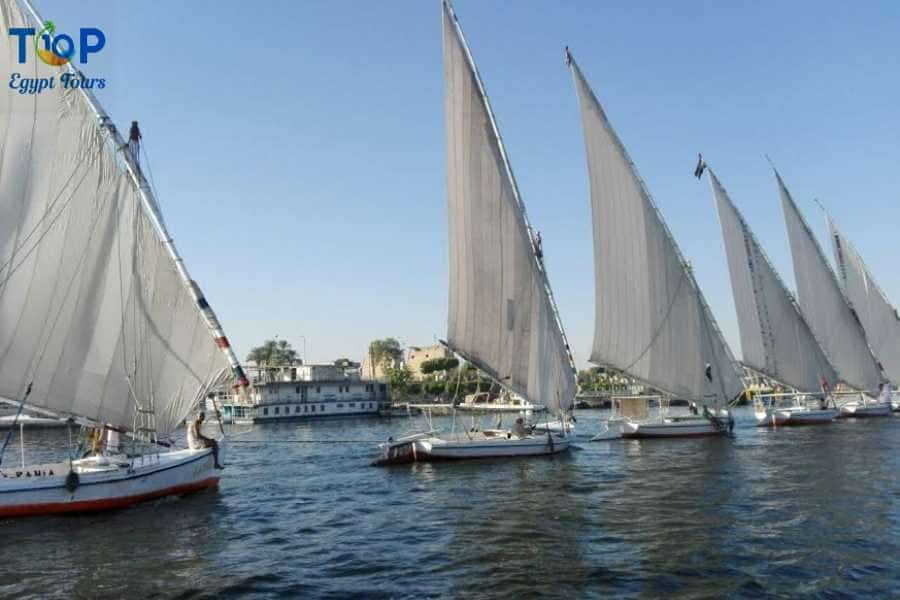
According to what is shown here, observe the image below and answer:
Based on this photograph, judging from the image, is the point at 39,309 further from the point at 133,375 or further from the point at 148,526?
the point at 148,526

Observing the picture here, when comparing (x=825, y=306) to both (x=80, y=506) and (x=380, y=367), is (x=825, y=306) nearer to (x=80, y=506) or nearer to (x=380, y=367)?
(x=80, y=506)

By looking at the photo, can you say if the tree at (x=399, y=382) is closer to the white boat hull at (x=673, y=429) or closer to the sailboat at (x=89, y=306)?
the white boat hull at (x=673, y=429)

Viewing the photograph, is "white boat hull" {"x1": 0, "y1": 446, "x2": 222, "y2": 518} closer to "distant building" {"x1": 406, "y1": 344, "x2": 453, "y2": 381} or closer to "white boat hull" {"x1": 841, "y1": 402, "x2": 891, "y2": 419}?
"white boat hull" {"x1": 841, "y1": 402, "x2": 891, "y2": 419}

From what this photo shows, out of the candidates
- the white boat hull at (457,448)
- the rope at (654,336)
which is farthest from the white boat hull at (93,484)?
the rope at (654,336)

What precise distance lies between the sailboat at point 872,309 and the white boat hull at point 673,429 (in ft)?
126

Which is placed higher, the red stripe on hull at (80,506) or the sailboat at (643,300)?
the sailboat at (643,300)

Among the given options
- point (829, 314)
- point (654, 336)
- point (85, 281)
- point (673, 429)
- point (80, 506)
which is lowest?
point (80, 506)

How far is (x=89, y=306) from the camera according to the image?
26.5 m

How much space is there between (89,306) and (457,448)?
19188 mm

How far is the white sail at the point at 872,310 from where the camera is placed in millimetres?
76562

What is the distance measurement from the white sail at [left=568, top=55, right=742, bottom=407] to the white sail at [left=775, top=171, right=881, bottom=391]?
2460cm

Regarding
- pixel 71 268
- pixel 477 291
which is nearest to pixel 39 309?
pixel 71 268

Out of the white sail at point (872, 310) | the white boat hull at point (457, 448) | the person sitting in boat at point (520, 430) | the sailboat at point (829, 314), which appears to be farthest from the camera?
the white sail at point (872, 310)

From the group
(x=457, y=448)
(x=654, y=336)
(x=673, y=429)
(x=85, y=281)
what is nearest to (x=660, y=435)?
(x=673, y=429)
